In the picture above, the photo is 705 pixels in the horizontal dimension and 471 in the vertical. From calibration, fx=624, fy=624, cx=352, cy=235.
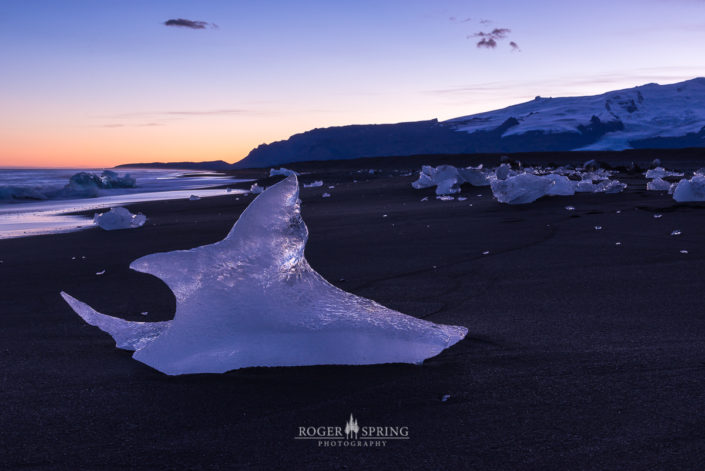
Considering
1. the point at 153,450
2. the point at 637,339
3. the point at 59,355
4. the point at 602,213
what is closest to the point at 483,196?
the point at 602,213

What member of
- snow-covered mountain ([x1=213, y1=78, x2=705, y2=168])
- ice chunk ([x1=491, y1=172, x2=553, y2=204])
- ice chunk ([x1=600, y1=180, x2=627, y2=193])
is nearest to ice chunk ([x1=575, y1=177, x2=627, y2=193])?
ice chunk ([x1=600, y1=180, x2=627, y2=193])

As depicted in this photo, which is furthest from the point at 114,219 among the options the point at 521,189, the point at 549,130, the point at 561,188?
the point at 549,130

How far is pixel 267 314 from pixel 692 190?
560 centimetres

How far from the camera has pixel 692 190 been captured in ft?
20.6

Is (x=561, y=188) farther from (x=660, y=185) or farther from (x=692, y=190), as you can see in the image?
(x=692, y=190)

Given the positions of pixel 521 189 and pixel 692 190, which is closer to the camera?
pixel 692 190

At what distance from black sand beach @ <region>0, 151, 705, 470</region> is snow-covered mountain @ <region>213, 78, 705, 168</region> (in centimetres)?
5888

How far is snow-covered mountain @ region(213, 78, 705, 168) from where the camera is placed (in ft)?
199

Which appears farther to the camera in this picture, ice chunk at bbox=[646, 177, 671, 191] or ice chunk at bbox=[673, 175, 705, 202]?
ice chunk at bbox=[646, 177, 671, 191]

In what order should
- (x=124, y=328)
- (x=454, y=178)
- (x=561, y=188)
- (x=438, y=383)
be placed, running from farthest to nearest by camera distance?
1. (x=454, y=178)
2. (x=561, y=188)
3. (x=124, y=328)
4. (x=438, y=383)

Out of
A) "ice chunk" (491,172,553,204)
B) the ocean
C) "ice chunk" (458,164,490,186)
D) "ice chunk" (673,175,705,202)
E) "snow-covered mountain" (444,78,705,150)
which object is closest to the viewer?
"ice chunk" (673,175,705,202)

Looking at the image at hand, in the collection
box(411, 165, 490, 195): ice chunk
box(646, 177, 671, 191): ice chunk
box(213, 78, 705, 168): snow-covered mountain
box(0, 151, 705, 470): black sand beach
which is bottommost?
box(0, 151, 705, 470): black sand beach

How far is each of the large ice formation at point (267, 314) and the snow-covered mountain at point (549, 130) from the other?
60293mm

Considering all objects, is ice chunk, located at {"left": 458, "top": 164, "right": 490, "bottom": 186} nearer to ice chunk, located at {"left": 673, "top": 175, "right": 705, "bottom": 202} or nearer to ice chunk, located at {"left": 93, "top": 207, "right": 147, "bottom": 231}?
ice chunk, located at {"left": 673, "top": 175, "right": 705, "bottom": 202}
